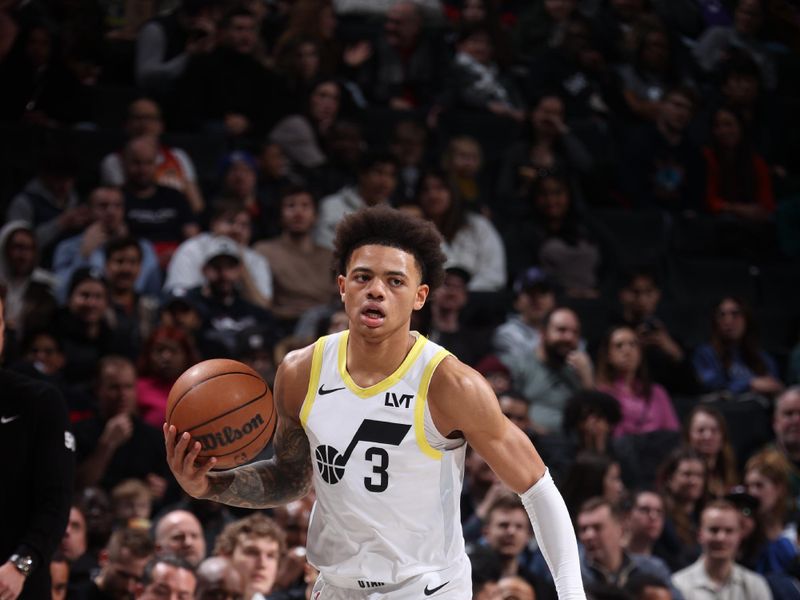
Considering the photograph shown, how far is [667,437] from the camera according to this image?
8.42m

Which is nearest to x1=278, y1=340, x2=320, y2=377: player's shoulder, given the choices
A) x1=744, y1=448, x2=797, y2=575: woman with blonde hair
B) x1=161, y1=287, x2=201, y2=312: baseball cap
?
x1=161, y1=287, x2=201, y2=312: baseball cap

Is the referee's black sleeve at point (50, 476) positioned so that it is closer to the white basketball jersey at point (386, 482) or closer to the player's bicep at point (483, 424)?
the white basketball jersey at point (386, 482)

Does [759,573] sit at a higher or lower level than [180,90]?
lower

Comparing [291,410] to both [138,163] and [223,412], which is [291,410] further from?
[138,163]

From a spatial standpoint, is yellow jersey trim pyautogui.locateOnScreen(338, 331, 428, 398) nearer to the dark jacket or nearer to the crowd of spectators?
the dark jacket

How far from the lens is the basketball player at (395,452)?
3982 mm

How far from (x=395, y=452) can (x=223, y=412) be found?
535 millimetres

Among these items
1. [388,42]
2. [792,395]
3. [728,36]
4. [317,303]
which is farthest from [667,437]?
[728,36]

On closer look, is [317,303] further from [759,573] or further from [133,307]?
[759,573]

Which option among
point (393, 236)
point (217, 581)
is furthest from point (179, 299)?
point (393, 236)

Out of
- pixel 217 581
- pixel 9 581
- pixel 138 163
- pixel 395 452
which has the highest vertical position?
pixel 395 452

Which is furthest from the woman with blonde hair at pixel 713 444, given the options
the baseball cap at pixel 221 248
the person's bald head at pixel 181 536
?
the person's bald head at pixel 181 536

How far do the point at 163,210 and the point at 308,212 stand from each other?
96 centimetres

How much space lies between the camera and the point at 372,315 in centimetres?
402
